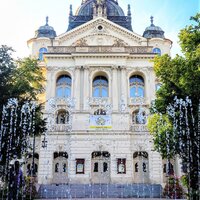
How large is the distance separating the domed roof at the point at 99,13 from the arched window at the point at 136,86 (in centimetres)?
921

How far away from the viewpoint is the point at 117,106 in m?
→ 36.8

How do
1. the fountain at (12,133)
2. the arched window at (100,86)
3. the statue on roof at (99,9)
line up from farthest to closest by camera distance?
the statue on roof at (99,9) < the arched window at (100,86) < the fountain at (12,133)

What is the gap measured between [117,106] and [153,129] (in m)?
15.4

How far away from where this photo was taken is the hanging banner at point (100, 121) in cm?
3603

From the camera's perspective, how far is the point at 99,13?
44562mm

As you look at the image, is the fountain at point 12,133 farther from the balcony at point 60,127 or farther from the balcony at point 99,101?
the balcony at point 99,101

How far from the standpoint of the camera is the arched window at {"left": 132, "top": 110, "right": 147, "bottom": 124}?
37.6 m

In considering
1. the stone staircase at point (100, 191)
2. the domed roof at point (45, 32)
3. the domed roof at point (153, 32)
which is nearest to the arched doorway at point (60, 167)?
the stone staircase at point (100, 191)

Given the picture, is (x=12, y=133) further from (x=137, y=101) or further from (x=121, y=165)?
(x=137, y=101)

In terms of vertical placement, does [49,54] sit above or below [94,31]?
below

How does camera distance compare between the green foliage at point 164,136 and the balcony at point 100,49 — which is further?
the balcony at point 100,49

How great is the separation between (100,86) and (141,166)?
1012 centimetres

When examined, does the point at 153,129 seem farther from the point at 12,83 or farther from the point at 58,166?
the point at 58,166

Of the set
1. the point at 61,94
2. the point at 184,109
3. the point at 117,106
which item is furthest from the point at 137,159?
the point at 184,109
